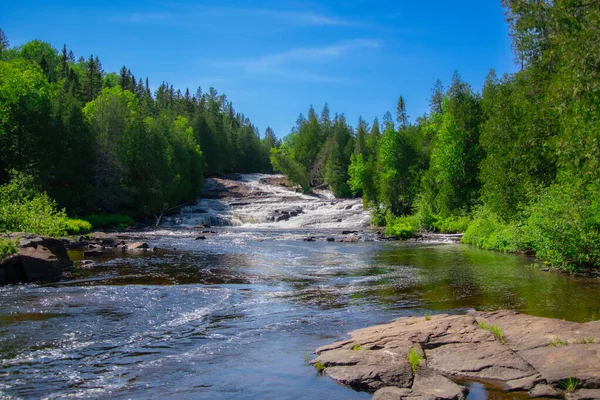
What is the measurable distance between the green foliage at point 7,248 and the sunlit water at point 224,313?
2.00 m

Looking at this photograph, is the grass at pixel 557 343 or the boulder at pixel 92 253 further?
the boulder at pixel 92 253

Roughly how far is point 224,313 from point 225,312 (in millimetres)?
125

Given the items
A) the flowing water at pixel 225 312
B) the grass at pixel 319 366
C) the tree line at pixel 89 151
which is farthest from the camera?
the tree line at pixel 89 151

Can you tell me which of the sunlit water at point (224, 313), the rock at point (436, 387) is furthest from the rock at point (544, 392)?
the sunlit water at point (224, 313)

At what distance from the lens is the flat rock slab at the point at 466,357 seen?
275 inches

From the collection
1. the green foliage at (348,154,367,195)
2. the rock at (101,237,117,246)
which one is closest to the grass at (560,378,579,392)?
the rock at (101,237,117,246)

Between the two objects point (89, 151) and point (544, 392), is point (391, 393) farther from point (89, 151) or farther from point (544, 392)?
point (89, 151)

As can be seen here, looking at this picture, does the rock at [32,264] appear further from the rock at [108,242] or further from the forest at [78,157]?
the rock at [108,242]

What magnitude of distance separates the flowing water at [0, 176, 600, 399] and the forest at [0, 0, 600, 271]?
3375mm

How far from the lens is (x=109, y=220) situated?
4719cm

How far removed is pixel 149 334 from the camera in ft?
34.5

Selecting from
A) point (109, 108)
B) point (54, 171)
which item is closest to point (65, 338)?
point (54, 171)

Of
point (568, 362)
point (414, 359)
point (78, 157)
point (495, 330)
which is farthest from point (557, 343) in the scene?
point (78, 157)

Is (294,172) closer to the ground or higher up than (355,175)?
higher up
